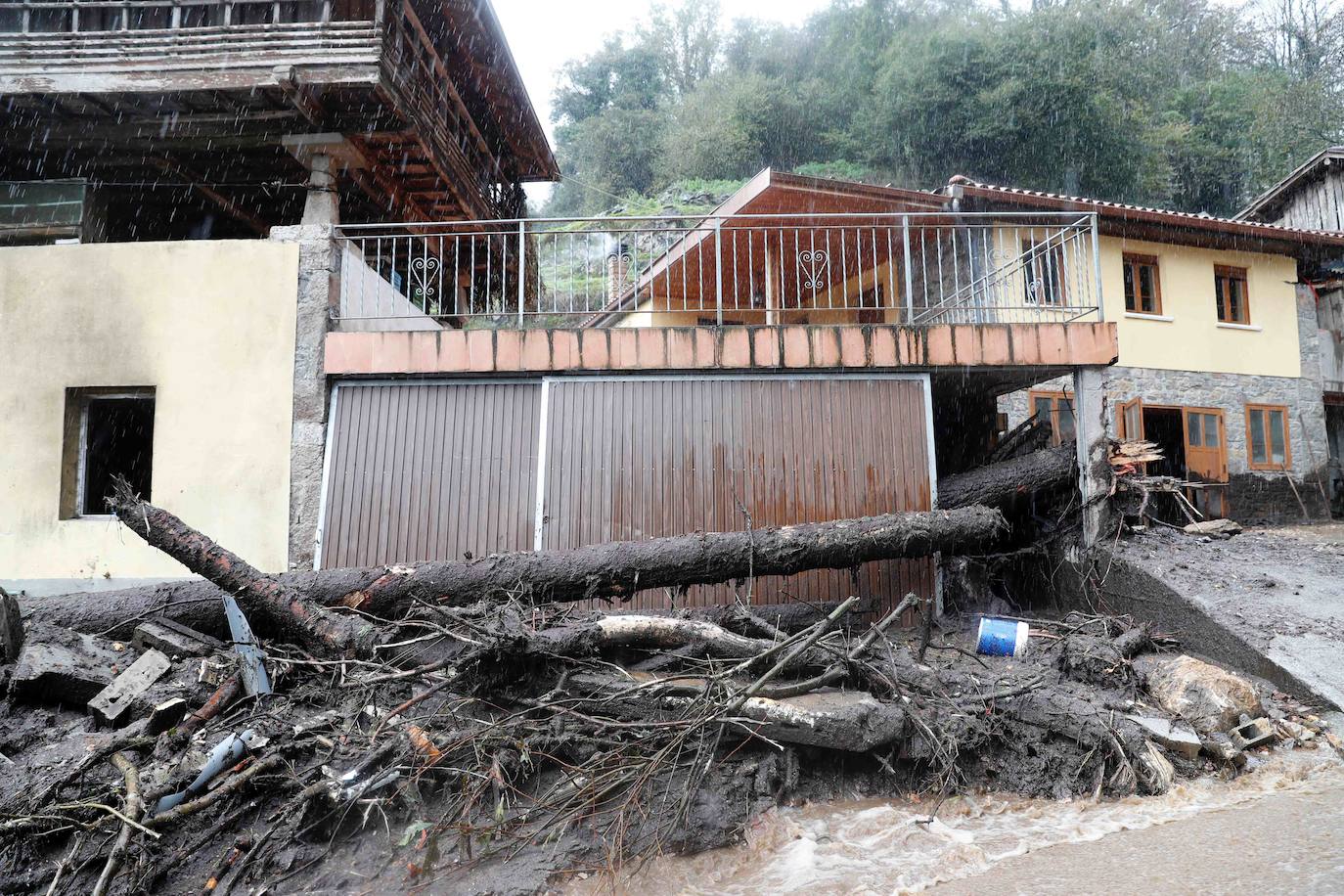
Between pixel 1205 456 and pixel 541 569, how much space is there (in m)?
12.5

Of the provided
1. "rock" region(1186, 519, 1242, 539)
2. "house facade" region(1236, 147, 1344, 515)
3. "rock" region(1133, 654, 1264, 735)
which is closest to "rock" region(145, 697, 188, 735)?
"rock" region(1133, 654, 1264, 735)

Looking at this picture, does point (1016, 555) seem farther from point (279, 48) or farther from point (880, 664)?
point (279, 48)

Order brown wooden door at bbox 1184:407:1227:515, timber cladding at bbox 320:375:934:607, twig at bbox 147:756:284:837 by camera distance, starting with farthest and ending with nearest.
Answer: brown wooden door at bbox 1184:407:1227:515, timber cladding at bbox 320:375:934:607, twig at bbox 147:756:284:837

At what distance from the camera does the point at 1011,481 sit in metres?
6.86

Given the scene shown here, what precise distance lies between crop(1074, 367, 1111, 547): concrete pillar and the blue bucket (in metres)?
1.71

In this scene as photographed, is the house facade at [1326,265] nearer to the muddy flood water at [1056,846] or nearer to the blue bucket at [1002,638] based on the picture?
the blue bucket at [1002,638]

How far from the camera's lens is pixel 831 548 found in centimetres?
552

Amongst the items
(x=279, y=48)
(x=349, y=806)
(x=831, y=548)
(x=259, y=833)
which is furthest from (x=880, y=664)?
(x=279, y=48)

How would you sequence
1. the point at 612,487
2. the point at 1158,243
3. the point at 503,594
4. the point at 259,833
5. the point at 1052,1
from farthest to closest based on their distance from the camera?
the point at 1052,1 < the point at 1158,243 < the point at 612,487 < the point at 503,594 < the point at 259,833

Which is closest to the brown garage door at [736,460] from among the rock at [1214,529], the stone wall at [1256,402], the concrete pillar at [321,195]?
the rock at [1214,529]

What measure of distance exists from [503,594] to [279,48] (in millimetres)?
5278

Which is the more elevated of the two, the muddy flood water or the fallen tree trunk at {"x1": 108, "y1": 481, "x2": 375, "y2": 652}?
the fallen tree trunk at {"x1": 108, "y1": 481, "x2": 375, "y2": 652}

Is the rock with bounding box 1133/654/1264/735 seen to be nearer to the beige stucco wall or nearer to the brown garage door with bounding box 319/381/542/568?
the brown garage door with bounding box 319/381/542/568

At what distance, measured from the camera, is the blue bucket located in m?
5.45
